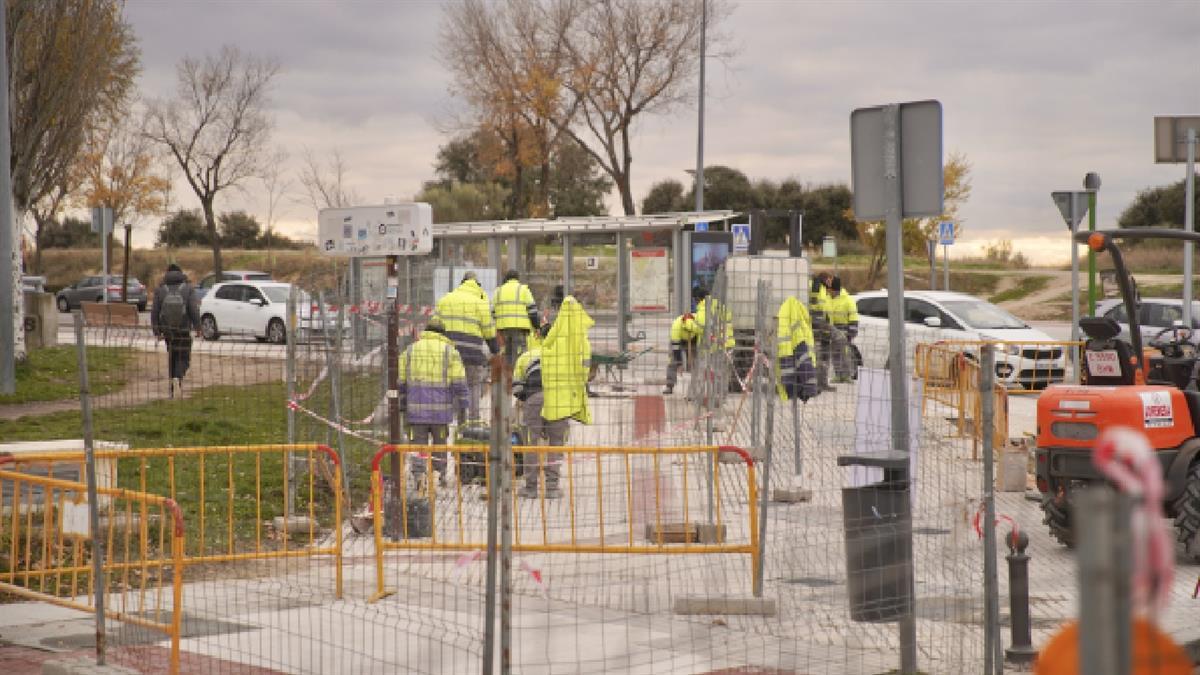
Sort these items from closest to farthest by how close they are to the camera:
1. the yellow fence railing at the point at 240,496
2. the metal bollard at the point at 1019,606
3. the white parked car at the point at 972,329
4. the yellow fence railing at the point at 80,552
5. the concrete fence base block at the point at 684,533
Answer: the metal bollard at the point at 1019,606, the yellow fence railing at the point at 80,552, the yellow fence railing at the point at 240,496, the concrete fence base block at the point at 684,533, the white parked car at the point at 972,329

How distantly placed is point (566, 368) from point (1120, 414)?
4711 millimetres

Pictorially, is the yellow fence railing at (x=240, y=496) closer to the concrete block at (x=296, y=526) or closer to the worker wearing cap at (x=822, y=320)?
the concrete block at (x=296, y=526)

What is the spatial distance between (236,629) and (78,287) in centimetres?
5009

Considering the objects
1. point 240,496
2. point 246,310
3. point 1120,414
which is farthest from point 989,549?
point 246,310

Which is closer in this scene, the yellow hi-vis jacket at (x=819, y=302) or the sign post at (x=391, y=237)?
the sign post at (x=391, y=237)

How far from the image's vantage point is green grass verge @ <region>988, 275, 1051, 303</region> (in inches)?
2159

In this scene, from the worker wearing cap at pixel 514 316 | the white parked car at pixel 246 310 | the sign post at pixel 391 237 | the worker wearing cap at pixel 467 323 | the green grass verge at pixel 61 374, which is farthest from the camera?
the white parked car at pixel 246 310

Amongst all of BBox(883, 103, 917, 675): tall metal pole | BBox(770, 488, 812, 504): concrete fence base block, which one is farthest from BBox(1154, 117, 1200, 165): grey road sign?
BBox(883, 103, 917, 675): tall metal pole

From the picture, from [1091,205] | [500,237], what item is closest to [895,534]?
[1091,205]

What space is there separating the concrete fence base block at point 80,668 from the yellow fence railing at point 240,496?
1.71 m

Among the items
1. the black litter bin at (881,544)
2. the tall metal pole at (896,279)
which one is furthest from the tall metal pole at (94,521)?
the tall metal pole at (896,279)

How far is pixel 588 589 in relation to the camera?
8.77 meters

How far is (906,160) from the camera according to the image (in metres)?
6.97

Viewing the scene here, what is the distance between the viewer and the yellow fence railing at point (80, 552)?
7.51 metres
